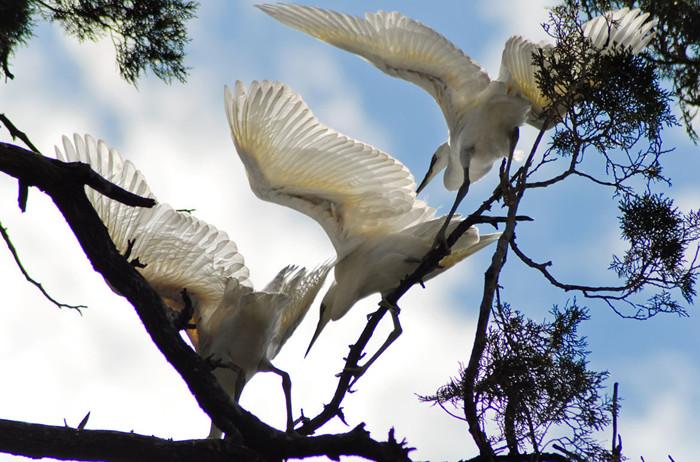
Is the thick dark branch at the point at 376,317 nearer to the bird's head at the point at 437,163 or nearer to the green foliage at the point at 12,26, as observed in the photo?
the bird's head at the point at 437,163

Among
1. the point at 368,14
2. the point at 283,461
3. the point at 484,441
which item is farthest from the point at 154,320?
the point at 368,14

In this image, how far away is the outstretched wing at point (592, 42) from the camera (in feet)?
11.2

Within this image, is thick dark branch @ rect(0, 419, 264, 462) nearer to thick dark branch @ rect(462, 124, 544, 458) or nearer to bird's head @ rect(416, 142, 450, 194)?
thick dark branch @ rect(462, 124, 544, 458)

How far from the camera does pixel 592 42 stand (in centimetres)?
332

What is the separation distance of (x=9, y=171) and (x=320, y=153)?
1474mm

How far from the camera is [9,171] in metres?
2.74

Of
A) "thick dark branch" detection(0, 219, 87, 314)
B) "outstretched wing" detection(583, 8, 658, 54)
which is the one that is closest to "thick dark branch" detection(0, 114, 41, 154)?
"thick dark branch" detection(0, 219, 87, 314)

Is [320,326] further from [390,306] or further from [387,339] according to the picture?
[390,306]

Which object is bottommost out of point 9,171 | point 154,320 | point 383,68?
point 154,320

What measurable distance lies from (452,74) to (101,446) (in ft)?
7.05

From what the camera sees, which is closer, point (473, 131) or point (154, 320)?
point (154, 320)

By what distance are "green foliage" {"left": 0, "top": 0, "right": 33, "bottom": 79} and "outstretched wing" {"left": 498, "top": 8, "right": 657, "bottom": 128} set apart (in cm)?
174

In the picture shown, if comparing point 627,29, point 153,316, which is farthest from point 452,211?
point 153,316

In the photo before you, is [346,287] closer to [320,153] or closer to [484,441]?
[320,153]
